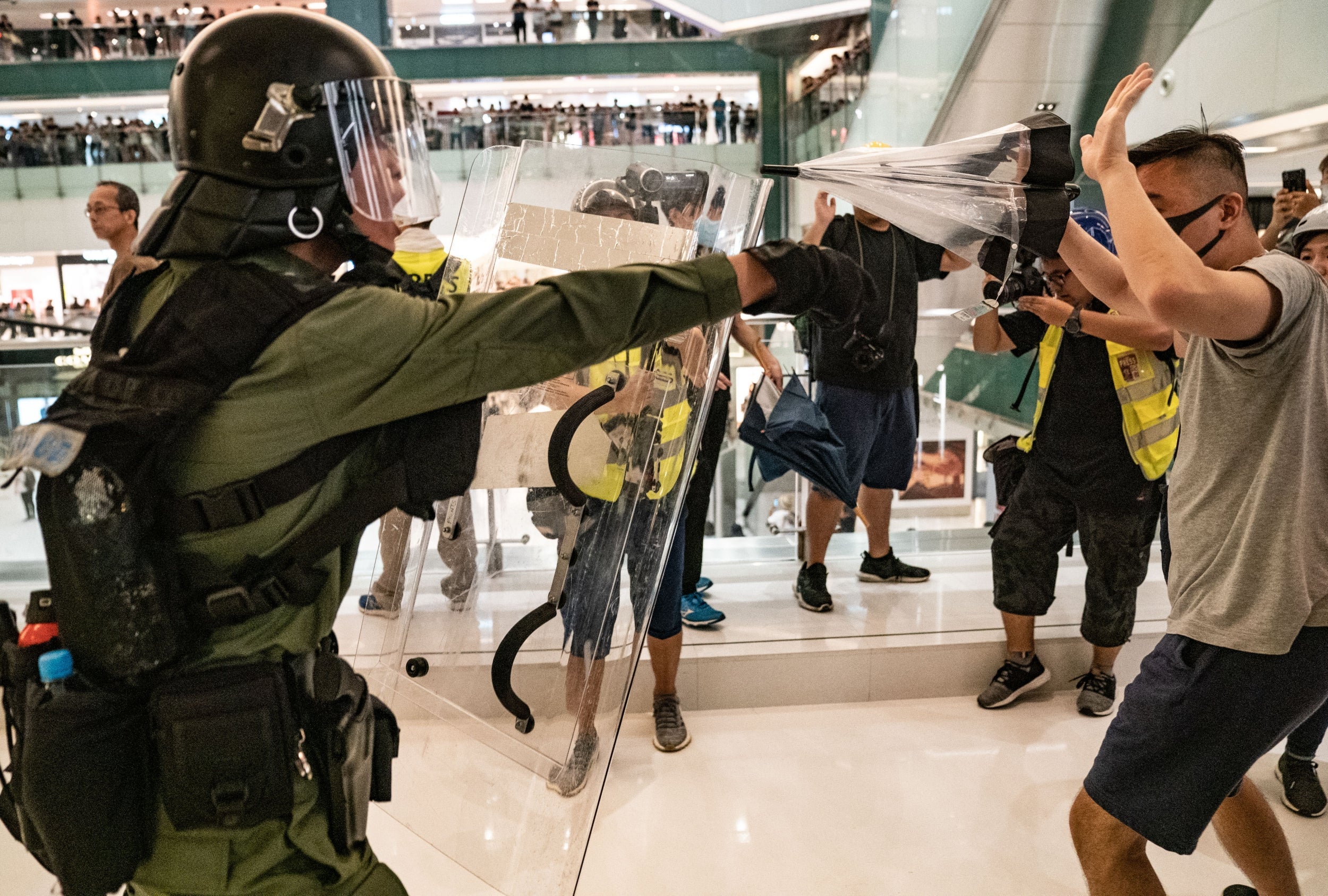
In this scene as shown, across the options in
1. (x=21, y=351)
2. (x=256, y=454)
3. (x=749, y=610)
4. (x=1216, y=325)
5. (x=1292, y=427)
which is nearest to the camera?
(x=256, y=454)

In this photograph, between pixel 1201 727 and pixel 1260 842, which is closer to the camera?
pixel 1201 727

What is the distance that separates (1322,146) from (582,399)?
27.6ft

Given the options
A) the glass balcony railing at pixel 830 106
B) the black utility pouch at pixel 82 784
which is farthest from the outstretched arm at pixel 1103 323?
the glass balcony railing at pixel 830 106

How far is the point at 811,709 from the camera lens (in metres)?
2.93

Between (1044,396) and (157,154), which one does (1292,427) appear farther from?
(157,154)

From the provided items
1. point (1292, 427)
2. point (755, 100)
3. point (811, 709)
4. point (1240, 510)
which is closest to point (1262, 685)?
point (1240, 510)

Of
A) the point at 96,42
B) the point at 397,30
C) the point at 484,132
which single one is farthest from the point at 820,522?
the point at 96,42

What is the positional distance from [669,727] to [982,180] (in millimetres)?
1818

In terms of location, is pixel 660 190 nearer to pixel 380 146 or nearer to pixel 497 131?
pixel 380 146

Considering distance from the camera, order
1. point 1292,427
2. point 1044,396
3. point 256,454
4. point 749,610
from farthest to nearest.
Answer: point 749,610
point 1044,396
point 1292,427
point 256,454

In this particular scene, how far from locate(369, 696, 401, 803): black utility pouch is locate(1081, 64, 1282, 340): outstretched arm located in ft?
3.72

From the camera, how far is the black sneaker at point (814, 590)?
3.25m

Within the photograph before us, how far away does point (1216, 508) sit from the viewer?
1.46 m

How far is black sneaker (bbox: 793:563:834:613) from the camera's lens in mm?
3254
